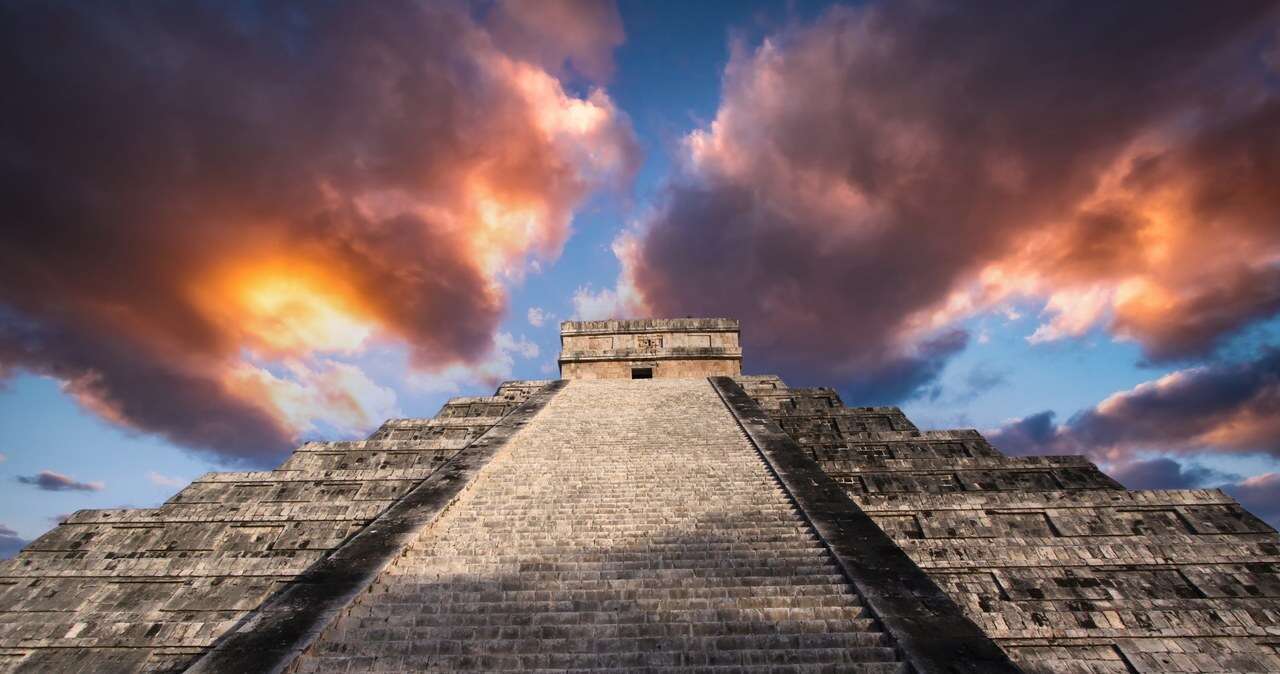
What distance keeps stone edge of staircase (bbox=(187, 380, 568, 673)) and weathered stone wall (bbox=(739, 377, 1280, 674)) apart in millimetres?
6964

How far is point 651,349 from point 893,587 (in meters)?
15.6

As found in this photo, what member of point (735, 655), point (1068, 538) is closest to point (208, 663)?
point (735, 655)

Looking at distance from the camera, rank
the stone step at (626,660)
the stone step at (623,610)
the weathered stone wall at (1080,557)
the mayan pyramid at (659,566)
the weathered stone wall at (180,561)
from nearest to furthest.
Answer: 1. the stone step at (626,660)
2. the mayan pyramid at (659,566)
3. the stone step at (623,610)
4. the weathered stone wall at (1080,557)
5. the weathered stone wall at (180,561)

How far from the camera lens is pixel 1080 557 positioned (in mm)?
7875

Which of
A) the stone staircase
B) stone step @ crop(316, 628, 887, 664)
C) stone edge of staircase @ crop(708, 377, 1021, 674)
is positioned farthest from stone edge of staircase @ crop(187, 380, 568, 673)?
stone edge of staircase @ crop(708, 377, 1021, 674)

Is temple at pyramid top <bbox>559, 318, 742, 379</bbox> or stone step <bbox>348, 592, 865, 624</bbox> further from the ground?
temple at pyramid top <bbox>559, 318, 742, 379</bbox>

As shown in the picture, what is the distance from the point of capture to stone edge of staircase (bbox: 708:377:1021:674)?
4.98 m

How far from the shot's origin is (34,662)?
7.06m

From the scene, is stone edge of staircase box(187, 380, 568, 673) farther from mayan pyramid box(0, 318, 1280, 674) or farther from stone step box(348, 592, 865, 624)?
stone step box(348, 592, 865, 624)

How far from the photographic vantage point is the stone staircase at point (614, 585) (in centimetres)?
520

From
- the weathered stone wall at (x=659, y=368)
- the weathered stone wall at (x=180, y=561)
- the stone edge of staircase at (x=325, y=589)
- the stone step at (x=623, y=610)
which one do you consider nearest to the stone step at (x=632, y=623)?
A: the stone step at (x=623, y=610)

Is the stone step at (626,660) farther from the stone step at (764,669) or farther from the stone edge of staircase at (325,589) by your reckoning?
the stone edge of staircase at (325,589)

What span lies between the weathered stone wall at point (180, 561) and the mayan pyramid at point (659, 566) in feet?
0.12

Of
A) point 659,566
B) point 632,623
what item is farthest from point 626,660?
point 659,566
